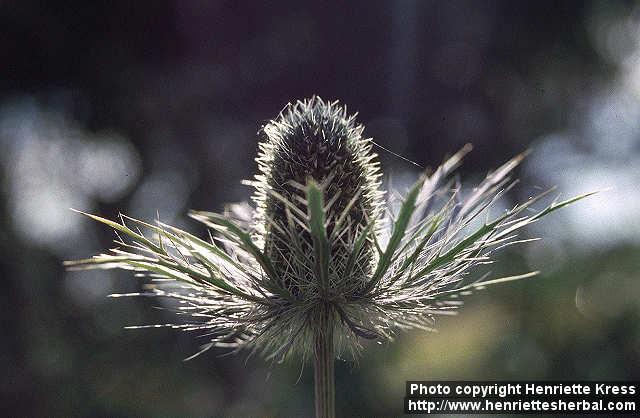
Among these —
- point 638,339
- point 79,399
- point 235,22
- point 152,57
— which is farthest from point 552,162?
point 79,399

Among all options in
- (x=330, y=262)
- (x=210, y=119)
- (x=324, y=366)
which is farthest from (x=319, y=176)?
(x=210, y=119)

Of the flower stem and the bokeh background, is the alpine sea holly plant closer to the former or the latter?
the flower stem

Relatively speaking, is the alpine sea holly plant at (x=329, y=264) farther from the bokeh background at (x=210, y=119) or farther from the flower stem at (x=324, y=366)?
the bokeh background at (x=210, y=119)

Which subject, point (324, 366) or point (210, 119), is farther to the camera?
point (210, 119)

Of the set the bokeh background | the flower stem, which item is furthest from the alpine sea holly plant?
the bokeh background

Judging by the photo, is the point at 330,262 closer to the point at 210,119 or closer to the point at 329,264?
the point at 329,264

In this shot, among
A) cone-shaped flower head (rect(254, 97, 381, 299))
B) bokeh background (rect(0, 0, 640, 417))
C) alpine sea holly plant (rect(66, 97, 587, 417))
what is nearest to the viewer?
alpine sea holly plant (rect(66, 97, 587, 417))
